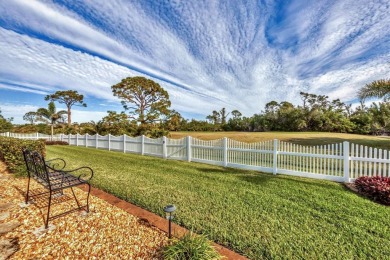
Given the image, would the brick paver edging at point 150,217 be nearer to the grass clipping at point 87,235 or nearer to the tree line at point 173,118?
the grass clipping at point 87,235

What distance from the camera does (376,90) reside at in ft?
29.7

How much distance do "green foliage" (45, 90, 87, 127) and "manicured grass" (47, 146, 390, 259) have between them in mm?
41222

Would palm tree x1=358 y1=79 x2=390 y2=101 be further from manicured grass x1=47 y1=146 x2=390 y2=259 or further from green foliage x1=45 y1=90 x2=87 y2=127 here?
green foliage x1=45 y1=90 x2=87 y2=127

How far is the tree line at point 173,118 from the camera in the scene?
16500 millimetres

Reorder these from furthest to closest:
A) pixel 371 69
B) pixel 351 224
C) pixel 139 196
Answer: pixel 371 69
pixel 139 196
pixel 351 224

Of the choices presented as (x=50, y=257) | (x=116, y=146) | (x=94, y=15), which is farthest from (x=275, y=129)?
(x=50, y=257)

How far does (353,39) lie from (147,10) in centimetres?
907

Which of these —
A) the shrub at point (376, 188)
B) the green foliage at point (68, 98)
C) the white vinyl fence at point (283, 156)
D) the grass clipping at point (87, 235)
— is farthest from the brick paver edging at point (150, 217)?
the green foliage at point (68, 98)

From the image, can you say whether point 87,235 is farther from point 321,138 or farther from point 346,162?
point 321,138

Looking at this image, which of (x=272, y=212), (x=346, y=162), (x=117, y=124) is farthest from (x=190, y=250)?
(x=117, y=124)

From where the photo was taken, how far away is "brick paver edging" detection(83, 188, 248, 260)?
→ 2186 mm

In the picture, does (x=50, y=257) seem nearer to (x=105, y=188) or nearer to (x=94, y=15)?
(x=105, y=188)

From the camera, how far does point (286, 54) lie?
10516 mm

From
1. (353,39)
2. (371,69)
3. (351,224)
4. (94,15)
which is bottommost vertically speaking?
(351,224)
